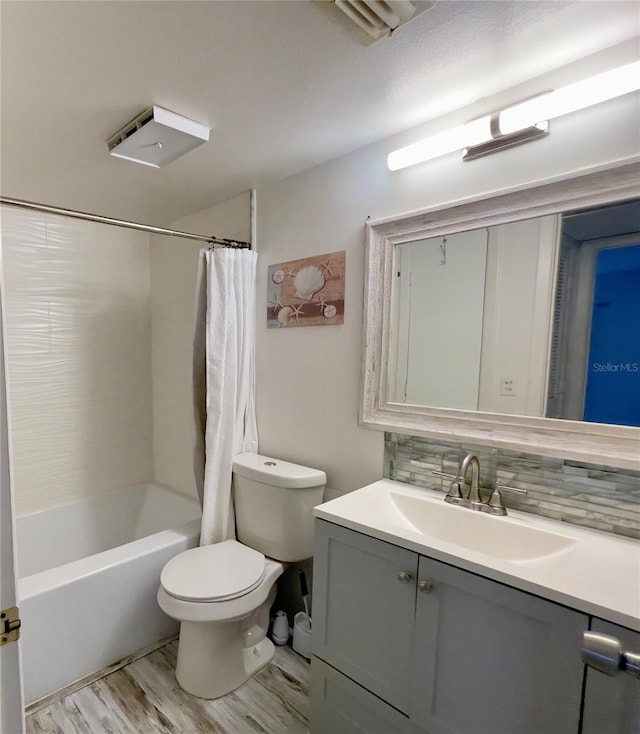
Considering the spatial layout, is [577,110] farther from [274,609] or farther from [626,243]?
[274,609]

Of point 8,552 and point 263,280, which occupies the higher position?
point 263,280

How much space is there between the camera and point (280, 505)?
5.76 feet

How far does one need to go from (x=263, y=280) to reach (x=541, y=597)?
1752mm

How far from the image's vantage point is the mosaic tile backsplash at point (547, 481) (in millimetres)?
1110

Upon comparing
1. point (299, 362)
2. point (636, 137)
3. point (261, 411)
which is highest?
point (636, 137)

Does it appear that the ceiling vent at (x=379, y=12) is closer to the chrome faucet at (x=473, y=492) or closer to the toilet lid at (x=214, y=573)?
the chrome faucet at (x=473, y=492)

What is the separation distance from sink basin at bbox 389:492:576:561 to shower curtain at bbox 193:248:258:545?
35.9 inches

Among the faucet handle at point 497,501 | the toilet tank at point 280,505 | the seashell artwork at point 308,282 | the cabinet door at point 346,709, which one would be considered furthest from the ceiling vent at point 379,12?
the cabinet door at point 346,709

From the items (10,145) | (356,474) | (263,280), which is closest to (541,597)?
(356,474)

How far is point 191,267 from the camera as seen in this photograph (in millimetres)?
2586

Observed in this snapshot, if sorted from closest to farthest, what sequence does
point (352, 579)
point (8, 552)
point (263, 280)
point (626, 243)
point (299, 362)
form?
1. point (8, 552)
2. point (626, 243)
3. point (352, 579)
4. point (299, 362)
5. point (263, 280)

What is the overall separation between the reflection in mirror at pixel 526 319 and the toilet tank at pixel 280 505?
552 mm

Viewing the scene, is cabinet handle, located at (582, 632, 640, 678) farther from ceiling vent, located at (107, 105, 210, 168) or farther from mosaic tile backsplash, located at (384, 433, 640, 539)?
ceiling vent, located at (107, 105, 210, 168)

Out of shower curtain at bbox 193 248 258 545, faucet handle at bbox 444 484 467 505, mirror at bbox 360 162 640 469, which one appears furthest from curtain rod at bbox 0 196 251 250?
faucet handle at bbox 444 484 467 505
